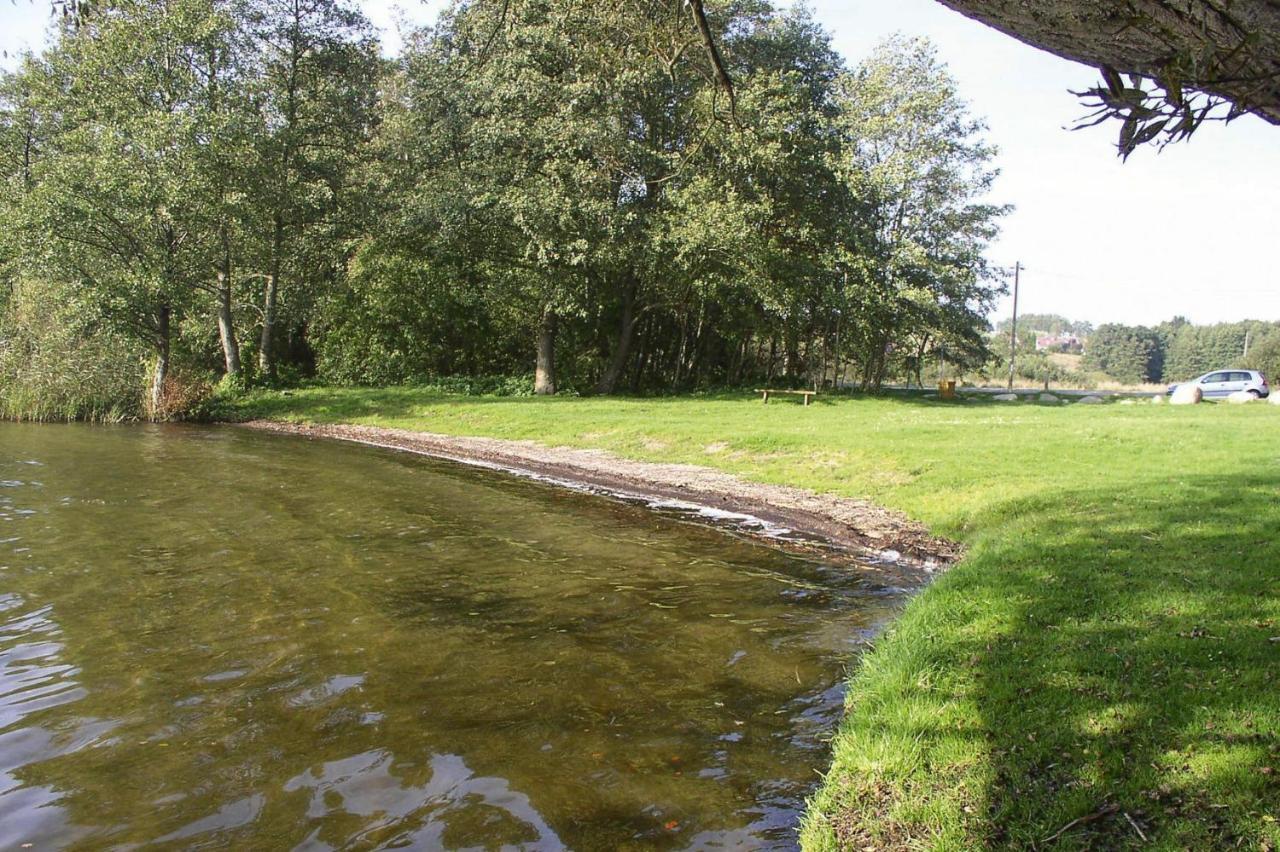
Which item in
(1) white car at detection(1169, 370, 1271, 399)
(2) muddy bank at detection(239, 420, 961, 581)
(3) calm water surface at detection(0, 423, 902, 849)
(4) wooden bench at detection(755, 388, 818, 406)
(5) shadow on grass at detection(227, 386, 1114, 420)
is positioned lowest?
(3) calm water surface at detection(0, 423, 902, 849)

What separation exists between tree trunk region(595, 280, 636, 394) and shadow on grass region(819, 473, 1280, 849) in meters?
23.3

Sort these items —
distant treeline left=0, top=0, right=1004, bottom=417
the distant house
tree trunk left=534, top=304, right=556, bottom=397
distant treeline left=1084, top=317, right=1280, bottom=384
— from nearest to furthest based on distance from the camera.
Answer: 1. distant treeline left=0, top=0, right=1004, bottom=417
2. tree trunk left=534, top=304, right=556, bottom=397
3. distant treeline left=1084, top=317, right=1280, bottom=384
4. the distant house

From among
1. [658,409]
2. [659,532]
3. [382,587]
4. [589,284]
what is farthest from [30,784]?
[589,284]

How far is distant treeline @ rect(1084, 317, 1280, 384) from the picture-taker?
9419cm

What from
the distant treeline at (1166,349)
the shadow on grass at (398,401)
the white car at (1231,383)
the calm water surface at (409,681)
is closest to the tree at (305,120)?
the shadow on grass at (398,401)

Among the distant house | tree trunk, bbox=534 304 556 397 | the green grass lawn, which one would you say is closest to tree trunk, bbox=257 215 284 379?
tree trunk, bbox=534 304 556 397

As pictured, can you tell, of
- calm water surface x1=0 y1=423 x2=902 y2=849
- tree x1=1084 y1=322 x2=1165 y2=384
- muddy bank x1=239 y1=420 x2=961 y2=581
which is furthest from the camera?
tree x1=1084 y1=322 x2=1165 y2=384

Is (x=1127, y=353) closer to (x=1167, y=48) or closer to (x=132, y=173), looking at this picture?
(x=132, y=173)

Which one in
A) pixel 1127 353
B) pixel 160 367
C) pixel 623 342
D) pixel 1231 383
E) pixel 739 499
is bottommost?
pixel 739 499

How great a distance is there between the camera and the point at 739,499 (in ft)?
39.1

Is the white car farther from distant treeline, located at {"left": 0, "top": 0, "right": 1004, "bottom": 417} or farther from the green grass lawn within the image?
the green grass lawn

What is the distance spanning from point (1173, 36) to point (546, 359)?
26724 mm

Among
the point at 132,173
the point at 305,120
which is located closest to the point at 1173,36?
the point at 132,173

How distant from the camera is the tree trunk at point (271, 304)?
27.6m
